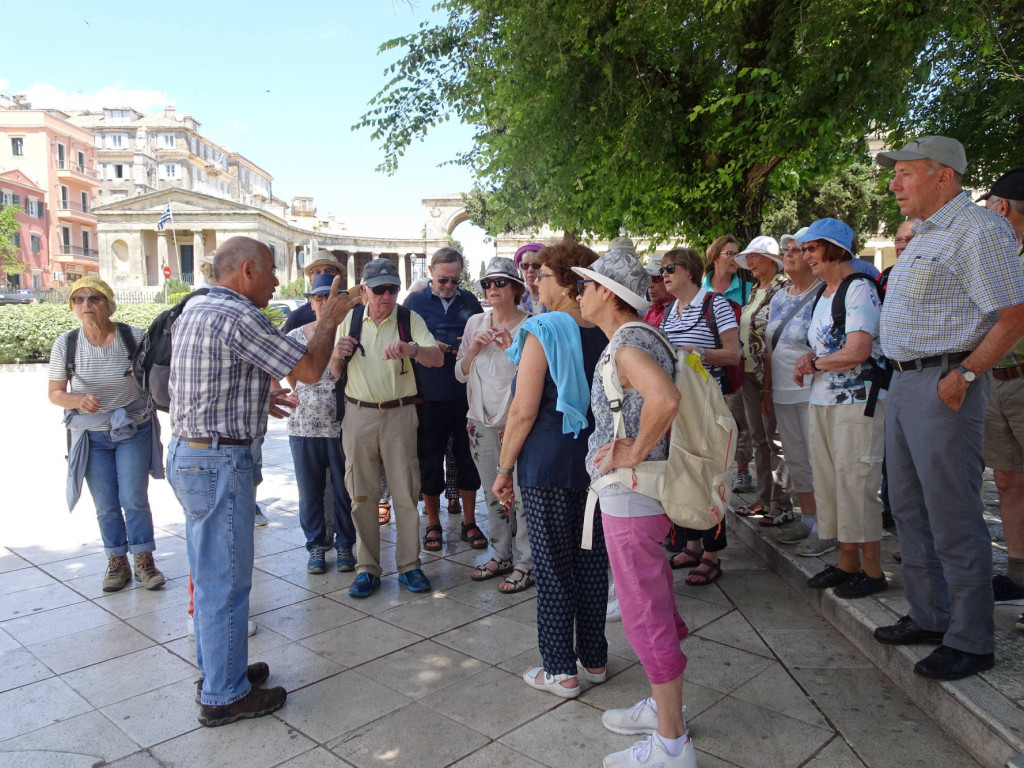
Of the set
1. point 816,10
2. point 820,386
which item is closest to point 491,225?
point 816,10

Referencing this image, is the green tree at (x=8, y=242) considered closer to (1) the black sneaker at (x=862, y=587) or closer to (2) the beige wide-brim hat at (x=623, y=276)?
(2) the beige wide-brim hat at (x=623, y=276)

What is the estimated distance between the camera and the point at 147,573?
15.5 feet

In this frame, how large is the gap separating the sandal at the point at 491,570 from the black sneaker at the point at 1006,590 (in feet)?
9.04

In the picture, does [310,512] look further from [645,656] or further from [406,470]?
[645,656]

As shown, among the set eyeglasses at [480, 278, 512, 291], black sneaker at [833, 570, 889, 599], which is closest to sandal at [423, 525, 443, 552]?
eyeglasses at [480, 278, 512, 291]

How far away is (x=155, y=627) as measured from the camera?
4.11m

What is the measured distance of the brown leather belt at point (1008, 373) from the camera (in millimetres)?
3742

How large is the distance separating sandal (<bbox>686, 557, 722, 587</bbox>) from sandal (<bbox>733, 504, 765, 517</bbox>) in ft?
3.50

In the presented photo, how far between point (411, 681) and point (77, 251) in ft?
241

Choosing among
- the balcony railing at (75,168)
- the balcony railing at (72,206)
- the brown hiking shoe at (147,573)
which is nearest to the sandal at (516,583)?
the brown hiking shoe at (147,573)

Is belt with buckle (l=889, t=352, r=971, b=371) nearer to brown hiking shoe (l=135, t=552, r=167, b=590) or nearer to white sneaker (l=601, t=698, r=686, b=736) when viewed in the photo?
white sneaker (l=601, t=698, r=686, b=736)

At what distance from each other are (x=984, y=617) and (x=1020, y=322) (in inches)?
46.0

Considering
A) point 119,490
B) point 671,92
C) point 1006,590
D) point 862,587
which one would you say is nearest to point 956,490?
point 862,587

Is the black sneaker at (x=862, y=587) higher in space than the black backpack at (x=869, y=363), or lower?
lower
